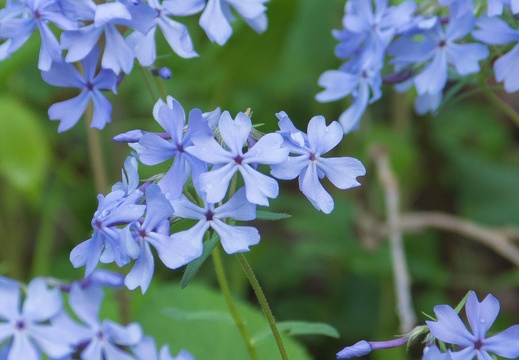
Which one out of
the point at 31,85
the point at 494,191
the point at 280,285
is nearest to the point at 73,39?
the point at 280,285

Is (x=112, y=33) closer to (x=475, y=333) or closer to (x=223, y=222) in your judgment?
(x=223, y=222)

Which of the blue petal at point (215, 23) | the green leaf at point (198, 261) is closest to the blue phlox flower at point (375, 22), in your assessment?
the blue petal at point (215, 23)

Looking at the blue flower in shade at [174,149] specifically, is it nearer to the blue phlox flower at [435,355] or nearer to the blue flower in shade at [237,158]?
the blue flower in shade at [237,158]

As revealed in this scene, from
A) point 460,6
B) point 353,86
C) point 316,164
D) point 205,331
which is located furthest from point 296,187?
point 316,164

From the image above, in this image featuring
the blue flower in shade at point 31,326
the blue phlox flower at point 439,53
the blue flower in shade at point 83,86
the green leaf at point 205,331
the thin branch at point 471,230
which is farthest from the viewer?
the thin branch at point 471,230

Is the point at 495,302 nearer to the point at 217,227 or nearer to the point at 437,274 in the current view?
the point at 217,227
